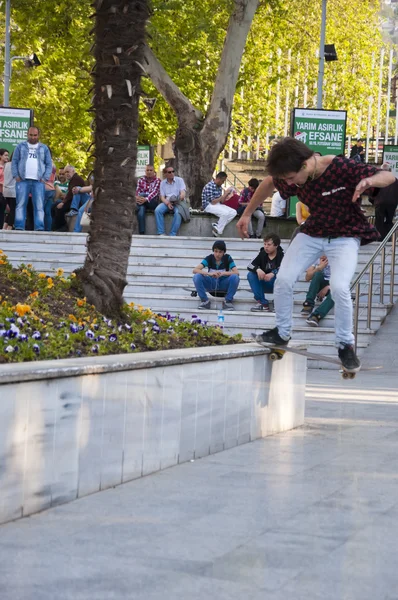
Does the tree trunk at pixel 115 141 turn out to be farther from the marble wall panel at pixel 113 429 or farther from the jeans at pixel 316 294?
the jeans at pixel 316 294

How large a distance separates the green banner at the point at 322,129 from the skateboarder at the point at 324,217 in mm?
15861

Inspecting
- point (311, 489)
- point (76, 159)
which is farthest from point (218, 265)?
point (76, 159)

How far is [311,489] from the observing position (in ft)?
20.7

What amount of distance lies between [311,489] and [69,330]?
230cm

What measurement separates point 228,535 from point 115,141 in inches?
200

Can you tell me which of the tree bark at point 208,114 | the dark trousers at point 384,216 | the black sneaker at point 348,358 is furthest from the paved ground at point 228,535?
the tree bark at point 208,114

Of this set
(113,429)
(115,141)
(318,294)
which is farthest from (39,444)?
(318,294)

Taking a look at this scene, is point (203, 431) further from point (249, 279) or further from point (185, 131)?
point (185, 131)

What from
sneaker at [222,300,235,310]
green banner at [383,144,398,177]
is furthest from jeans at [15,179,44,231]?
green banner at [383,144,398,177]

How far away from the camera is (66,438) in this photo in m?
5.63

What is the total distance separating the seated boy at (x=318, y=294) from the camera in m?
17.1

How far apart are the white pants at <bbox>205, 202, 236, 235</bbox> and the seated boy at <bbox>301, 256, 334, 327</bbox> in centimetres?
507

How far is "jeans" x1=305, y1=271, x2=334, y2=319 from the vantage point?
56.0 feet

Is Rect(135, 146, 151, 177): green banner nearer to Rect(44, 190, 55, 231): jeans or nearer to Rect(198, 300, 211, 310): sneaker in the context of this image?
Rect(44, 190, 55, 231): jeans
